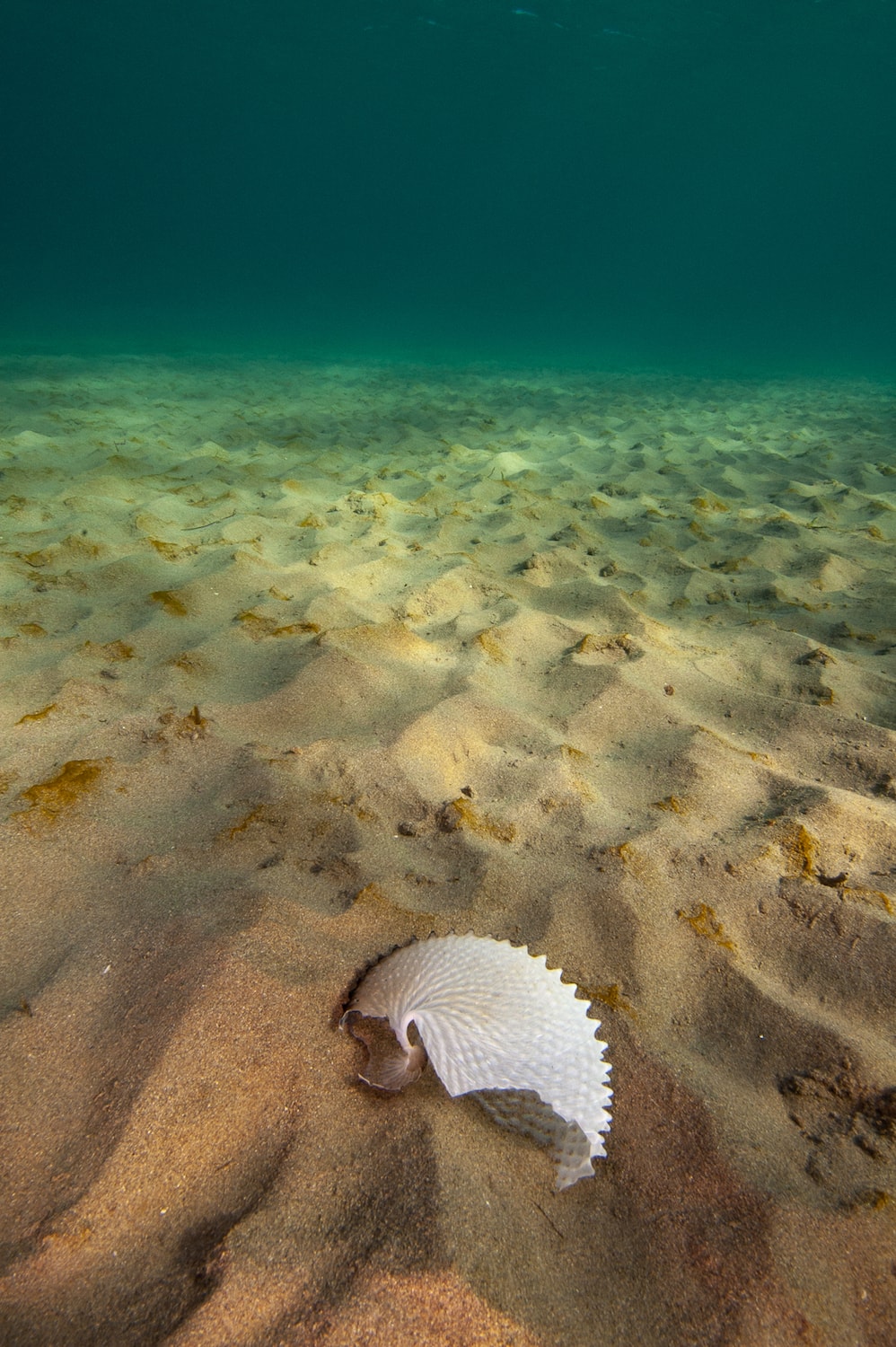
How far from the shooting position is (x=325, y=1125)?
1.10m

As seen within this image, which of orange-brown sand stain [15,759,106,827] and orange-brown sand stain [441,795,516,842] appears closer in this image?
orange-brown sand stain [15,759,106,827]

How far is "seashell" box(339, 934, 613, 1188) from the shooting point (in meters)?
1.12

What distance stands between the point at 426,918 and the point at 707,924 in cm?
66

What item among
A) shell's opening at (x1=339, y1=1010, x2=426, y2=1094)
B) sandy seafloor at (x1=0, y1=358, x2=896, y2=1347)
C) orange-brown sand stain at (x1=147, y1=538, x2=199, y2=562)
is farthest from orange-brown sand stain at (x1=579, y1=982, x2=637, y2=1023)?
orange-brown sand stain at (x1=147, y1=538, x2=199, y2=562)

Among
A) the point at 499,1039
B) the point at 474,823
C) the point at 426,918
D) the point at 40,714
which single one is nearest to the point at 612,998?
the point at 499,1039

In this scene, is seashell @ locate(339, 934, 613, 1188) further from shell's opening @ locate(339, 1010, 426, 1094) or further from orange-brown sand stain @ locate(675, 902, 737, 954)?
orange-brown sand stain @ locate(675, 902, 737, 954)

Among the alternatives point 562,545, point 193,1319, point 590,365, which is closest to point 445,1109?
point 193,1319

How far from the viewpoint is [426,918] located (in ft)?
4.90

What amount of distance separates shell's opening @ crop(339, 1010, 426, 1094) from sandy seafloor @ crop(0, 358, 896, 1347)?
0.09ft

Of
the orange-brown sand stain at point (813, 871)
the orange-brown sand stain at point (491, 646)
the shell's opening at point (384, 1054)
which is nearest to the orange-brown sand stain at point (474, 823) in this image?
the shell's opening at point (384, 1054)

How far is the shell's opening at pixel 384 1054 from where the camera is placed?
1174 millimetres

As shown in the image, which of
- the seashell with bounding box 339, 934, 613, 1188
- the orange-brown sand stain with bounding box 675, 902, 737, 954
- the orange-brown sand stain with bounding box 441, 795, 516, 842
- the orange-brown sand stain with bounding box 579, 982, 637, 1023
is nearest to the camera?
the seashell with bounding box 339, 934, 613, 1188

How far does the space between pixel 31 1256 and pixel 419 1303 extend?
0.54 metres

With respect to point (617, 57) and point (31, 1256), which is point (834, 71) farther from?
point (31, 1256)
